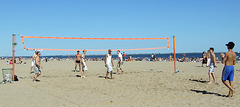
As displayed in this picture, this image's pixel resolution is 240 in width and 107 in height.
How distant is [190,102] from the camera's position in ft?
16.0

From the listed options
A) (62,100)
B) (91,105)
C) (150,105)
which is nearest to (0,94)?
(62,100)

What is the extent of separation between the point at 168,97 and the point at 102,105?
184cm

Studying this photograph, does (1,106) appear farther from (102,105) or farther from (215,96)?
(215,96)

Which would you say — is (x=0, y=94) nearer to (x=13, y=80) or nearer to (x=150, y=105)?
(x=13, y=80)

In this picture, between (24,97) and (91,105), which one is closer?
(91,105)

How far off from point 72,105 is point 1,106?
58.7 inches

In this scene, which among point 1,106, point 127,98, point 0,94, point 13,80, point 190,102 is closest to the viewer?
point 1,106

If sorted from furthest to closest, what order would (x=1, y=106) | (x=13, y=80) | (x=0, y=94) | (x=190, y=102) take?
(x=13, y=80), (x=0, y=94), (x=190, y=102), (x=1, y=106)

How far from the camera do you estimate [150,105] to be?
15.2 feet

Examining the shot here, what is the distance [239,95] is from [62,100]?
14.9 ft

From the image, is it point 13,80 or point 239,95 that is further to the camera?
point 13,80

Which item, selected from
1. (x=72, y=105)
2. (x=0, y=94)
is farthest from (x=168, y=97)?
(x=0, y=94)

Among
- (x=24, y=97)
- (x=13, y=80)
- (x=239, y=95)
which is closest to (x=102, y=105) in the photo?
(x=24, y=97)

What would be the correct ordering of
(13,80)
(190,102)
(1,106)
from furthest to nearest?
(13,80)
(190,102)
(1,106)
